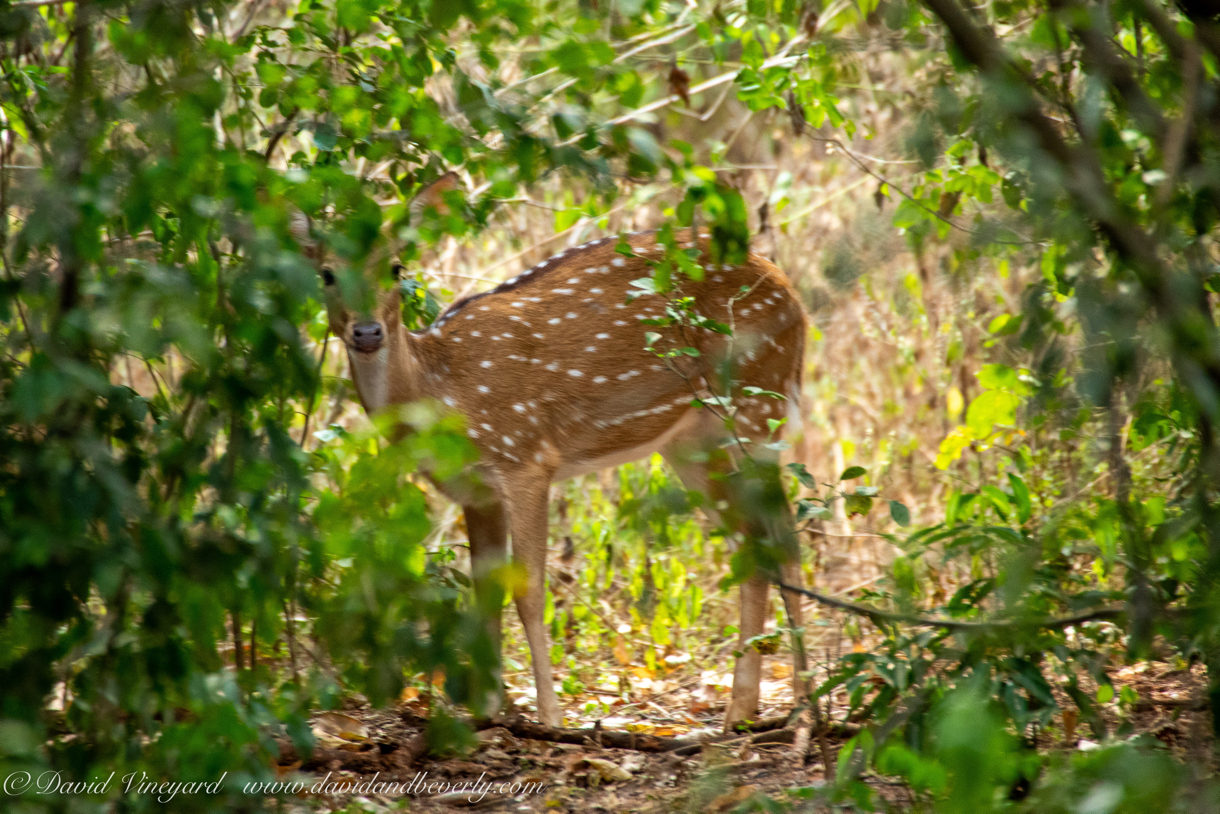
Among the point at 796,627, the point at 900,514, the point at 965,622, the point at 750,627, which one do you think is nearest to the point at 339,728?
the point at 796,627

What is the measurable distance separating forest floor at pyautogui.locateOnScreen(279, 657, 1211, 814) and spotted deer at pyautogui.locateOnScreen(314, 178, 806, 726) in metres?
0.74

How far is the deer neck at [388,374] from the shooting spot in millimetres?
4609

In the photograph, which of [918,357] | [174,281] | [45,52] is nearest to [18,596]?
[174,281]

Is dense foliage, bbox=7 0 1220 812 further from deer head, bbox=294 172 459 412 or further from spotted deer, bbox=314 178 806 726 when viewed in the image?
spotted deer, bbox=314 178 806 726

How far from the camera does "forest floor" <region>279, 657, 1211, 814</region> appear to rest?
3.32 metres

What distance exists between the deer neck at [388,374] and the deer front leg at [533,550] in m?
0.59

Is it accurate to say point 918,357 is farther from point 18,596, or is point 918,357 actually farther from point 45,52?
point 18,596

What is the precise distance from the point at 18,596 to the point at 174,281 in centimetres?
70

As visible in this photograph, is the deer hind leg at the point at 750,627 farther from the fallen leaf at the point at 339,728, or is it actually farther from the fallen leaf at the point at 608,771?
the fallen leaf at the point at 339,728

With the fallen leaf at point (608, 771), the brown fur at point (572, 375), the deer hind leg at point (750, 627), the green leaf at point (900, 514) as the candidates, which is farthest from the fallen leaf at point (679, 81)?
the fallen leaf at point (608, 771)

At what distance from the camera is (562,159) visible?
285 centimetres

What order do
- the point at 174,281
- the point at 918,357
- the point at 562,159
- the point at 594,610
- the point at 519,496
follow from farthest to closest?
1. the point at 918,357
2. the point at 594,610
3. the point at 519,496
4. the point at 562,159
5. the point at 174,281

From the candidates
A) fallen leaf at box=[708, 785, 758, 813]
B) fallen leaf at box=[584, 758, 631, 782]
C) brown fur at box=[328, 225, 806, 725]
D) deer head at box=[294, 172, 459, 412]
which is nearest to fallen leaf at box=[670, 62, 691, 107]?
brown fur at box=[328, 225, 806, 725]

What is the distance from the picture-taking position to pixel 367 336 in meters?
4.41
